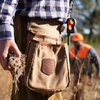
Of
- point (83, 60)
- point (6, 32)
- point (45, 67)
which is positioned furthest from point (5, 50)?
point (83, 60)

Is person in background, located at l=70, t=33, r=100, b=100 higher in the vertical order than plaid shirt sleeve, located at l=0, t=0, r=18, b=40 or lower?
lower

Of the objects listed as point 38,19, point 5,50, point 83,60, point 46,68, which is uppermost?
point 38,19

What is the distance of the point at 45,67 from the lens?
1.21 m

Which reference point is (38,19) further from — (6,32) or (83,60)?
(83,60)

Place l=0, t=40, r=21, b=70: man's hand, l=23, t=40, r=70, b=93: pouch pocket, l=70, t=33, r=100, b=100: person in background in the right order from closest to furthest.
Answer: l=0, t=40, r=21, b=70: man's hand
l=23, t=40, r=70, b=93: pouch pocket
l=70, t=33, r=100, b=100: person in background

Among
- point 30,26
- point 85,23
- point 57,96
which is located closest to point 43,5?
point 30,26

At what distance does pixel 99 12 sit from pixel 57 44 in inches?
887

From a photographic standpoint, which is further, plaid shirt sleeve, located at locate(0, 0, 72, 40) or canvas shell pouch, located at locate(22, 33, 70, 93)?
canvas shell pouch, located at locate(22, 33, 70, 93)

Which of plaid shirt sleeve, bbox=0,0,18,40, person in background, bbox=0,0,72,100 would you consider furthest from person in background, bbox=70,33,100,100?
plaid shirt sleeve, bbox=0,0,18,40

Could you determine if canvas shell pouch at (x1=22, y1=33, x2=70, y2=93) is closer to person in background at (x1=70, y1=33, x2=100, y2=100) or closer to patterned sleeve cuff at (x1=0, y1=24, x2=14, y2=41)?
patterned sleeve cuff at (x1=0, y1=24, x2=14, y2=41)

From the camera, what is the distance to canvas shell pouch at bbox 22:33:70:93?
1.19 metres

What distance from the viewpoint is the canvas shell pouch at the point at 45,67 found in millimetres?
1186

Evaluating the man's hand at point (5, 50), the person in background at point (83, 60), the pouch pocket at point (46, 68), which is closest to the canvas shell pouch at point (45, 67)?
the pouch pocket at point (46, 68)

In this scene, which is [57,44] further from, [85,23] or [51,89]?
[85,23]
